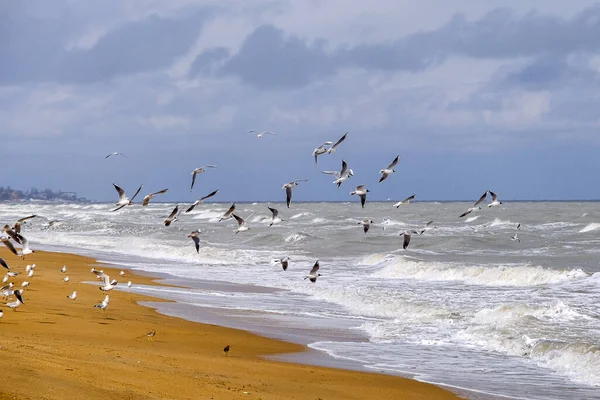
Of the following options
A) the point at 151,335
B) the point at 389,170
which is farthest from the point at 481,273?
the point at 151,335

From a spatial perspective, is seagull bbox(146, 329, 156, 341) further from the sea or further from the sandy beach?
the sea

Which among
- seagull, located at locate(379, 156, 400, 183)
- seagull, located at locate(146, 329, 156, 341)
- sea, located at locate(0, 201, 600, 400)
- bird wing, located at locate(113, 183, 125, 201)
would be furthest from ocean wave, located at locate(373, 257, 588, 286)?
seagull, located at locate(146, 329, 156, 341)

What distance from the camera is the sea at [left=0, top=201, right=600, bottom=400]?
12.6 m

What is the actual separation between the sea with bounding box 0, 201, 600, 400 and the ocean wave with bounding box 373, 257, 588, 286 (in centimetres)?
6

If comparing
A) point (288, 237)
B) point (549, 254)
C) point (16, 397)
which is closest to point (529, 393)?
point (16, 397)

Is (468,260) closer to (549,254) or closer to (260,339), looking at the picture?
(549,254)

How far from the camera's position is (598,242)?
41781mm

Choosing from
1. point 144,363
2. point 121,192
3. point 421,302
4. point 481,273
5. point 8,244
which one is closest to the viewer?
A: point 144,363

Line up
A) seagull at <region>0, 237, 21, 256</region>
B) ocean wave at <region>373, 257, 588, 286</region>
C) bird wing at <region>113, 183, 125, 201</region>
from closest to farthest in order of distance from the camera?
seagull at <region>0, 237, 21, 256</region>, bird wing at <region>113, 183, 125, 201</region>, ocean wave at <region>373, 257, 588, 286</region>

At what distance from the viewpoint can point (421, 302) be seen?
19859 millimetres

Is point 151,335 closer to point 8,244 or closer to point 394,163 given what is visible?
point 8,244

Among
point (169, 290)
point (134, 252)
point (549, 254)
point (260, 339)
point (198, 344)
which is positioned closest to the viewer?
point (198, 344)

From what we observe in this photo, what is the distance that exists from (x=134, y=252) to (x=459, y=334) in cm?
2688

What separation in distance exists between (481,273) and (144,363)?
18.3 meters
